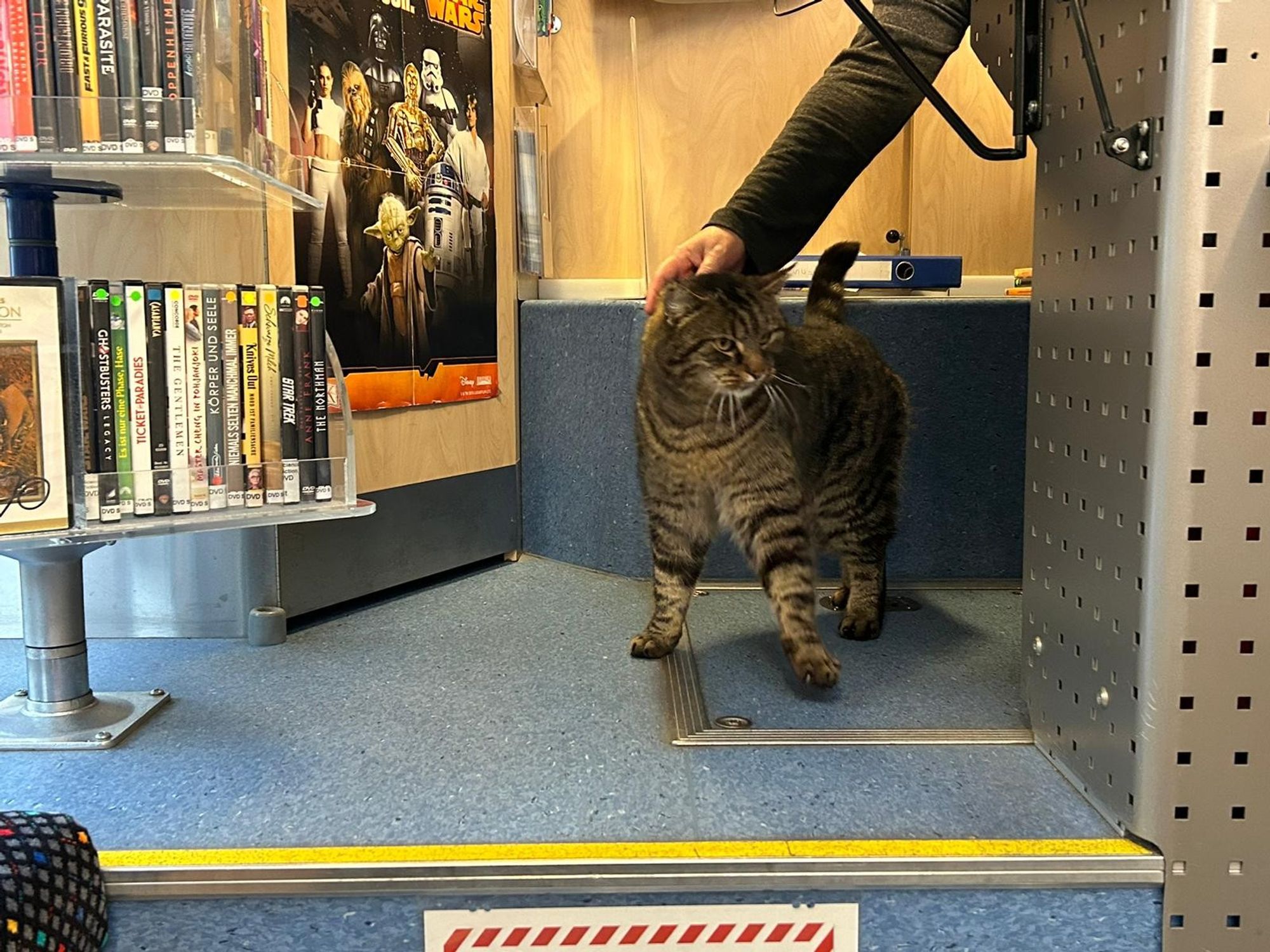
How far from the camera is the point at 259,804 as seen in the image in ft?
3.07

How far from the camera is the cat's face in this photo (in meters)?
1.27

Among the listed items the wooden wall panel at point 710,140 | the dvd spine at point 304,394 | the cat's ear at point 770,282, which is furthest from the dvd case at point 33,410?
the wooden wall panel at point 710,140

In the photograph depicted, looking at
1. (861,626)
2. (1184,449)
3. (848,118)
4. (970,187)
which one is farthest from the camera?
(970,187)

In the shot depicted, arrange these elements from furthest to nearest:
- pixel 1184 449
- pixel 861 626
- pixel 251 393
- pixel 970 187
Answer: pixel 970 187, pixel 861 626, pixel 251 393, pixel 1184 449

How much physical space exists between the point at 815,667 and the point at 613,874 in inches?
19.0

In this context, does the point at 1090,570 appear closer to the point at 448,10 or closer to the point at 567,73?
the point at 448,10

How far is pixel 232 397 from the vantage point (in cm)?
113

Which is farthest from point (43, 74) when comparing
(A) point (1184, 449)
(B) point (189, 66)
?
(A) point (1184, 449)

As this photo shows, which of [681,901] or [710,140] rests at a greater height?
[710,140]

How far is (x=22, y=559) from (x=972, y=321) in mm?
1459

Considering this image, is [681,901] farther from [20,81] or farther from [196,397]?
[20,81]

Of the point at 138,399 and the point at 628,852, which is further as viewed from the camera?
the point at 138,399

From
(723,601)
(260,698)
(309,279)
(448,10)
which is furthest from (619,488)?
(448,10)

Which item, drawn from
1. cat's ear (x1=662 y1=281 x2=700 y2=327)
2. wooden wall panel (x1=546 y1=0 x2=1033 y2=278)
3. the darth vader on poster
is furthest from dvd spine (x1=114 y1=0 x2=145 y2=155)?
wooden wall panel (x1=546 y1=0 x2=1033 y2=278)
